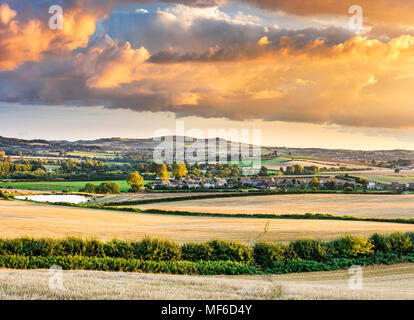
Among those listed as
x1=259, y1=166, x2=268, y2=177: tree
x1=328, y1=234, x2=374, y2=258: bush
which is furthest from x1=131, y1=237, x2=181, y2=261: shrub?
x1=259, y1=166, x2=268, y2=177: tree

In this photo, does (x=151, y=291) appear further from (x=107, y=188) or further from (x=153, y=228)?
(x=107, y=188)

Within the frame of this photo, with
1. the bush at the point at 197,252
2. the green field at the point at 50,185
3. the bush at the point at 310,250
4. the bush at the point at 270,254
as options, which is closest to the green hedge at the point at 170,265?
the bush at the point at 270,254

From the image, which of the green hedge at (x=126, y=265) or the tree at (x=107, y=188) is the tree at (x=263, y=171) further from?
the green hedge at (x=126, y=265)

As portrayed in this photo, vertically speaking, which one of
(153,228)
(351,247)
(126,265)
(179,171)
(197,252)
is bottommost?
(153,228)

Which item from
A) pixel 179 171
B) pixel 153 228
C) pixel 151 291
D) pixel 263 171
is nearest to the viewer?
pixel 151 291

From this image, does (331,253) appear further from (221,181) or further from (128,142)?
(128,142)

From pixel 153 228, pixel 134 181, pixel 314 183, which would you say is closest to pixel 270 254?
pixel 153 228
